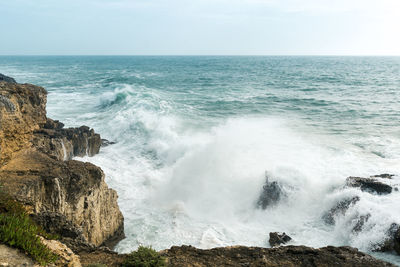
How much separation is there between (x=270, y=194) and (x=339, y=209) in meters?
2.96

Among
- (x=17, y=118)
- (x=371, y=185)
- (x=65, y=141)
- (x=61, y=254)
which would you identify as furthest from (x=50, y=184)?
(x=371, y=185)

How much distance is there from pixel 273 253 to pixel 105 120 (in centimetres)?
2367

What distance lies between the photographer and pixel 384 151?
18.9 metres

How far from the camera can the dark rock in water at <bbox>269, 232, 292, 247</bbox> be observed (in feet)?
35.4

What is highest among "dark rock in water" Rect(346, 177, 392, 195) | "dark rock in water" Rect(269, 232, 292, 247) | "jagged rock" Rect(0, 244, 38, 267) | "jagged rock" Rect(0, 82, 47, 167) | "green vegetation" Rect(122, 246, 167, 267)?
"jagged rock" Rect(0, 82, 47, 167)

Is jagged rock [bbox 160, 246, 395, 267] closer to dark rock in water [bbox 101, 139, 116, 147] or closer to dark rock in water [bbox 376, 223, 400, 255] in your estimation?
dark rock in water [bbox 376, 223, 400, 255]

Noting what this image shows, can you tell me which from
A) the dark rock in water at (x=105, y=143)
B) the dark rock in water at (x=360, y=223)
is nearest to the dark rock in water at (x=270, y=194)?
the dark rock in water at (x=360, y=223)

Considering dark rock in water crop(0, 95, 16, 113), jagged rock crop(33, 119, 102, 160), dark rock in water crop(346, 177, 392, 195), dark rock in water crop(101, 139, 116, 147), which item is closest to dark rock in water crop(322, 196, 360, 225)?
dark rock in water crop(346, 177, 392, 195)

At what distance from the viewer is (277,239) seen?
35.6ft

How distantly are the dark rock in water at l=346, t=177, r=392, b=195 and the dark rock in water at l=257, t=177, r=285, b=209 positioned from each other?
9.99ft

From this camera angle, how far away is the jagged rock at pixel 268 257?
667 centimetres

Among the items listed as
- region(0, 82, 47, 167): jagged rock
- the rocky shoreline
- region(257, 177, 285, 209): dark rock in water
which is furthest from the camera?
region(257, 177, 285, 209): dark rock in water

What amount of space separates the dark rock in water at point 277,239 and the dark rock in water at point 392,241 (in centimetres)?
296

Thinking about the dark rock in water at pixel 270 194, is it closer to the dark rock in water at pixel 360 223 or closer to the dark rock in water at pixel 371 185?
the dark rock in water at pixel 371 185
